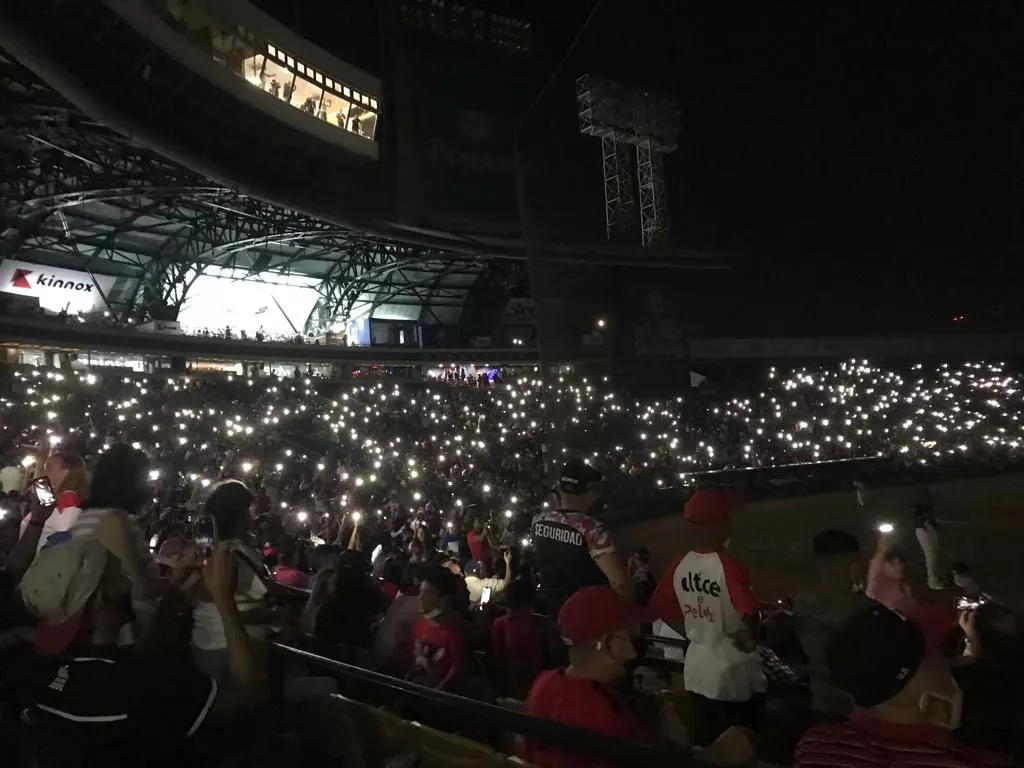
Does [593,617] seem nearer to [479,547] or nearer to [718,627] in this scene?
[718,627]

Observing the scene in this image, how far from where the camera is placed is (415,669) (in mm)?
3568

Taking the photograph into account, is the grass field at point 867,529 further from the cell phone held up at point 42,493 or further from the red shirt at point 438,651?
the cell phone held up at point 42,493

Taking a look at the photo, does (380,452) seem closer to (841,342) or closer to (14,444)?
(14,444)

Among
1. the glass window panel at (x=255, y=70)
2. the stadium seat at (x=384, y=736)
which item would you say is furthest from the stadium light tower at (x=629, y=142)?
the stadium seat at (x=384, y=736)

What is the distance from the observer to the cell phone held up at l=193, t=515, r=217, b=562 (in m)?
3.13

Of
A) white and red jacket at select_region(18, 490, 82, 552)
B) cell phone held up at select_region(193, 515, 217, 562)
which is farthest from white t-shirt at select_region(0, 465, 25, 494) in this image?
cell phone held up at select_region(193, 515, 217, 562)

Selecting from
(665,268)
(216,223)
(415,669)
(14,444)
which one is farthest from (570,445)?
(415,669)

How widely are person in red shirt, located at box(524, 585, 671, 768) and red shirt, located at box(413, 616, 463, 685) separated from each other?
1346 millimetres

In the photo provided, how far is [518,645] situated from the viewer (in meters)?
3.70

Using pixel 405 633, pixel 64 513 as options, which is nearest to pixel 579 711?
pixel 405 633

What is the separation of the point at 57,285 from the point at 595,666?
3559 cm

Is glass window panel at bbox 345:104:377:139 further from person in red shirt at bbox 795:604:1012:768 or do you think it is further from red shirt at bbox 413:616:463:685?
person in red shirt at bbox 795:604:1012:768

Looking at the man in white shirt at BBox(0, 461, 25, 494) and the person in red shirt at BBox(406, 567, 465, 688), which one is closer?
the person in red shirt at BBox(406, 567, 465, 688)

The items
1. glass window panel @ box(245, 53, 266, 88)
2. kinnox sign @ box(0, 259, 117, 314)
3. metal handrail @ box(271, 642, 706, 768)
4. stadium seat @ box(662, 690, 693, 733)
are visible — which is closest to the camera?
metal handrail @ box(271, 642, 706, 768)
